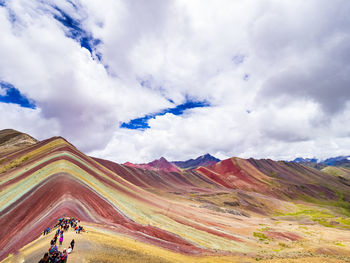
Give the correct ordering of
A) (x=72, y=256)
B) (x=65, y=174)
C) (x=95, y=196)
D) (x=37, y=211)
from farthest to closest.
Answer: (x=65, y=174) < (x=95, y=196) < (x=37, y=211) < (x=72, y=256)

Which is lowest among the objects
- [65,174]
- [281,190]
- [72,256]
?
[72,256]

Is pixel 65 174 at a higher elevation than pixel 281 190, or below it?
below

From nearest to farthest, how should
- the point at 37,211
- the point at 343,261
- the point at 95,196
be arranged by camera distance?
the point at 343,261, the point at 37,211, the point at 95,196

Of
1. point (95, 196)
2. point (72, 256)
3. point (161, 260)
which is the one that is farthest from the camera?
point (95, 196)

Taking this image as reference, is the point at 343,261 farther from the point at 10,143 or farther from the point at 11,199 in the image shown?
the point at 10,143

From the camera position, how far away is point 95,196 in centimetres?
4500

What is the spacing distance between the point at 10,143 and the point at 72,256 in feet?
419

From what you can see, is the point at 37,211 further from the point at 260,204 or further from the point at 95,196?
the point at 260,204

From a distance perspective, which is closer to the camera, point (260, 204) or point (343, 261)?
point (343, 261)

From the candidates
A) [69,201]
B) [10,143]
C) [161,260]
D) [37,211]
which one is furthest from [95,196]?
[10,143]

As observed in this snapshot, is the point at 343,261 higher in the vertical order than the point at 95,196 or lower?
lower

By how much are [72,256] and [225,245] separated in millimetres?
30793

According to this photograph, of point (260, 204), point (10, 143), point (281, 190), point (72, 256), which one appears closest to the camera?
point (72, 256)

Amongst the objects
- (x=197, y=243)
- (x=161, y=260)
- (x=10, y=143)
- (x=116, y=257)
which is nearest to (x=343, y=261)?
(x=197, y=243)
